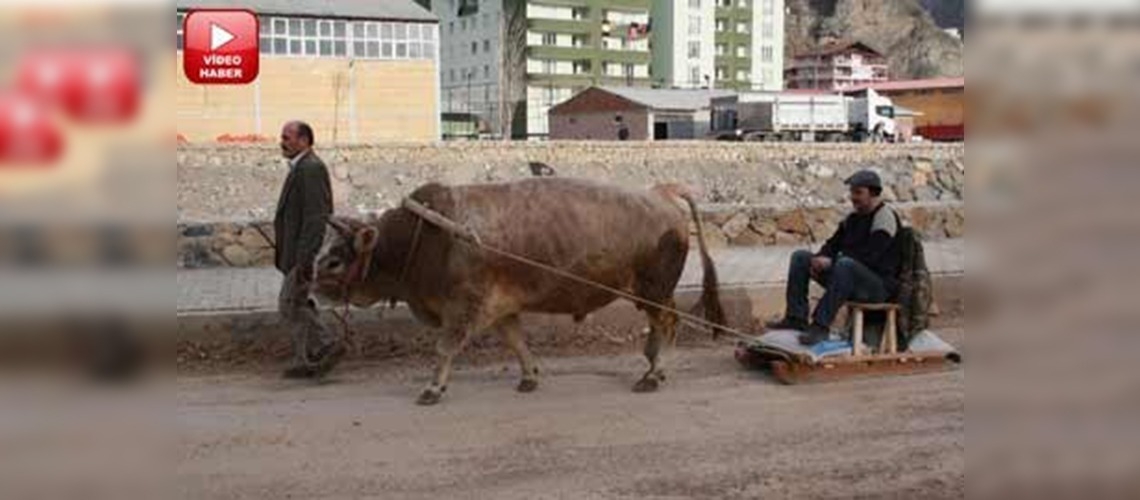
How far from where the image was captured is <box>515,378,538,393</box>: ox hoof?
27.2 feet

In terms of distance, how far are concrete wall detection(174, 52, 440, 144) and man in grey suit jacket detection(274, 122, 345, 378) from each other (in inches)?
1720

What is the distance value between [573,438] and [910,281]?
9.47 feet

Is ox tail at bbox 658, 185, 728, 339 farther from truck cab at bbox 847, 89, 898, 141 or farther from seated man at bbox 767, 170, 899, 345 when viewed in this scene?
truck cab at bbox 847, 89, 898, 141

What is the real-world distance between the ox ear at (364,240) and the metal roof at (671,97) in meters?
62.1

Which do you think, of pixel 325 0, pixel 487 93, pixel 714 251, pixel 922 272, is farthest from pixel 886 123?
pixel 922 272

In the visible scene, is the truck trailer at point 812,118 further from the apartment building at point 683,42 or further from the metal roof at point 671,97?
the apartment building at point 683,42

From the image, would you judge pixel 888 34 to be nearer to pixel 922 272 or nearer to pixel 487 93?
pixel 487 93

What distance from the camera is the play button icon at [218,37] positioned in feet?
25.2

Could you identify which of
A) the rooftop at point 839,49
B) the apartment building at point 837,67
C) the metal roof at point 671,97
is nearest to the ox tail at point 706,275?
the metal roof at point 671,97

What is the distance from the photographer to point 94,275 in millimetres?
2623

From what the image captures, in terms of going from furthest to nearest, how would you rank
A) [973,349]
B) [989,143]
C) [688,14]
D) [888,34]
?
1. [888,34]
2. [688,14]
3. [973,349]
4. [989,143]

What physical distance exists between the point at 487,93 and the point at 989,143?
279 ft

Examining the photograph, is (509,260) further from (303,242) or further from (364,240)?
(303,242)

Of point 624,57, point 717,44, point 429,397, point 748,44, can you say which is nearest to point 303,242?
point 429,397
